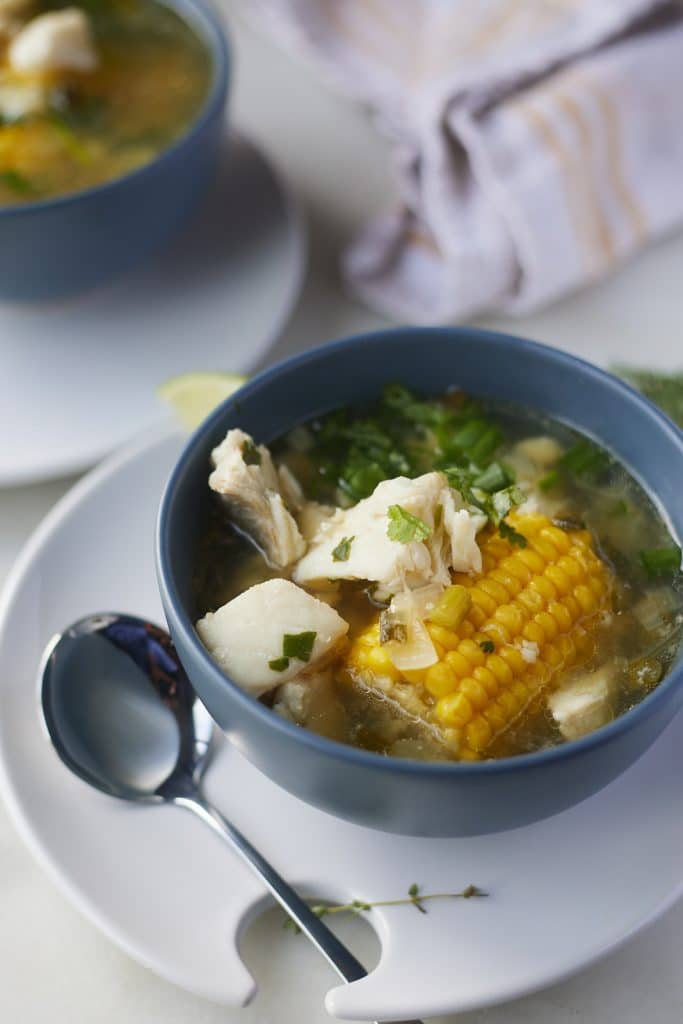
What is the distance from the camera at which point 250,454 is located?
5.15ft

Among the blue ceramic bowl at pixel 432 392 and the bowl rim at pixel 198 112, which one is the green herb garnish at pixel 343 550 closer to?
the blue ceramic bowl at pixel 432 392

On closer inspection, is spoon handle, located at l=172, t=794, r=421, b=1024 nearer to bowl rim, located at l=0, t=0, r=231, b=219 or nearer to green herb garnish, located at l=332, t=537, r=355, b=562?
green herb garnish, located at l=332, t=537, r=355, b=562

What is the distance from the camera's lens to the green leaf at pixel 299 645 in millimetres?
1381

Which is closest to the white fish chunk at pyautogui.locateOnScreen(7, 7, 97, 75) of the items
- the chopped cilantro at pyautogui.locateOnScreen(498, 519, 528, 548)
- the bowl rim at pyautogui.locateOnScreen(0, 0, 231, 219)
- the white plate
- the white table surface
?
the bowl rim at pyautogui.locateOnScreen(0, 0, 231, 219)

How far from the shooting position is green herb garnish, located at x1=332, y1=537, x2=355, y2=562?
1474 millimetres

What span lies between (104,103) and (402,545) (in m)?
1.39

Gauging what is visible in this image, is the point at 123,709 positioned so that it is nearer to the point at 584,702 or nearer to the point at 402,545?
the point at 402,545

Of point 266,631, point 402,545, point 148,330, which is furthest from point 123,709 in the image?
point 148,330

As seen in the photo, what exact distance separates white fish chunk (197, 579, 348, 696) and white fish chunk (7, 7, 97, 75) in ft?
4.58

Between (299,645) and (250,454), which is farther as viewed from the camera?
(250,454)

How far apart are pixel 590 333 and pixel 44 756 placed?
138cm

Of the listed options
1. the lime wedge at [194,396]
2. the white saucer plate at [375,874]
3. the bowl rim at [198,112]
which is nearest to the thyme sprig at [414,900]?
the white saucer plate at [375,874]

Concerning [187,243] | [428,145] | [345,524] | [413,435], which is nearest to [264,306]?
[187,243]

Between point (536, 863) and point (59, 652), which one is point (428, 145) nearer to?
point (59, 652)
